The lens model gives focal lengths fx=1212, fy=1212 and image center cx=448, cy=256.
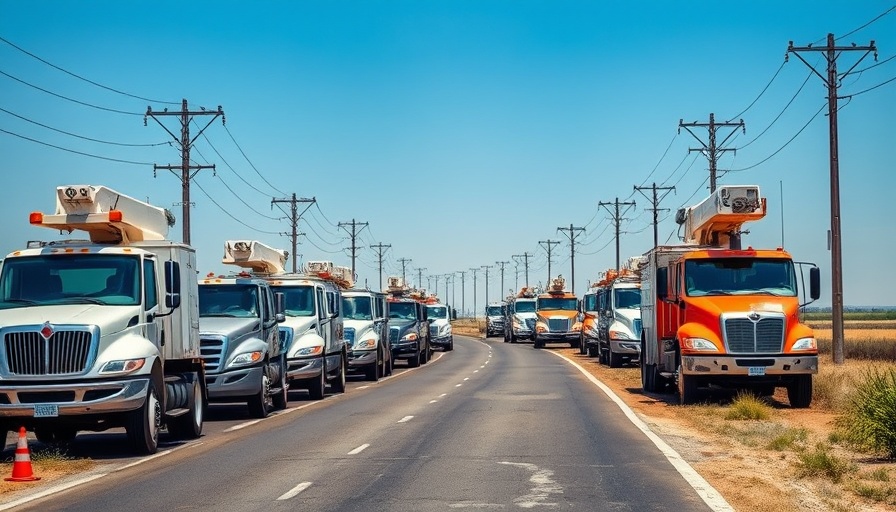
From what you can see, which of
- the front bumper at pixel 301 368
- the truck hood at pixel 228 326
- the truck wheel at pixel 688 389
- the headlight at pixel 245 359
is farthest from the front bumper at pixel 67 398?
the truck wheel at pixel 688 389

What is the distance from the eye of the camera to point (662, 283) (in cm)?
2538

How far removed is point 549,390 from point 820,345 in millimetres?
27258

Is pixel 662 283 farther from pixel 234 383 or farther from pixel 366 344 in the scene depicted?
pixel 366 344

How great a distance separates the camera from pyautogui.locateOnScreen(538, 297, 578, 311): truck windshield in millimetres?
62969

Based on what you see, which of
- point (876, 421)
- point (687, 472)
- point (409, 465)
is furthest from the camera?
point (876, 421)

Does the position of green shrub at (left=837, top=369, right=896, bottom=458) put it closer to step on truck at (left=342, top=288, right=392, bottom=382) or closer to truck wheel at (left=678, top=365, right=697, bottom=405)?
truck wheel at (left=678, top=365, right=697, bottom=405)

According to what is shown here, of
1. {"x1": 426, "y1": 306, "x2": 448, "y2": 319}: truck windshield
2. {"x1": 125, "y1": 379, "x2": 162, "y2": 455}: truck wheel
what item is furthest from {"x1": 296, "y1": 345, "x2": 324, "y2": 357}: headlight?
{"x1": 426, "y1": 306, "x2": 448, "y2": 319}: truck windshield

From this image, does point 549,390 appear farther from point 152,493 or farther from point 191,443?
point 152,493

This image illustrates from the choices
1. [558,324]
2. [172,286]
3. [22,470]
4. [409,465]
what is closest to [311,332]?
[172,286]

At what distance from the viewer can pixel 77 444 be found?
1789 centimetres

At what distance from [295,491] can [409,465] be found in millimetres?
2304

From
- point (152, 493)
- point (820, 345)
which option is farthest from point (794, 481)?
point (820, 345)

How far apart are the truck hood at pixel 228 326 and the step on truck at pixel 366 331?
1228 cm

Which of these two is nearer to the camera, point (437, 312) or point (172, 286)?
point (172, 286)
